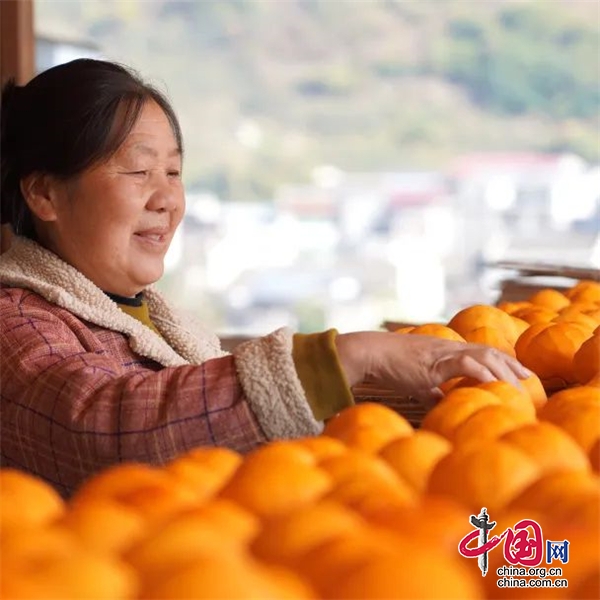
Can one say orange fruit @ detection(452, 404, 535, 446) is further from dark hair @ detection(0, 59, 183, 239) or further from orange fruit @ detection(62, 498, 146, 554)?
dark hair @ detection(0, 59, 183, 239)

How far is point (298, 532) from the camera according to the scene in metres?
0.69

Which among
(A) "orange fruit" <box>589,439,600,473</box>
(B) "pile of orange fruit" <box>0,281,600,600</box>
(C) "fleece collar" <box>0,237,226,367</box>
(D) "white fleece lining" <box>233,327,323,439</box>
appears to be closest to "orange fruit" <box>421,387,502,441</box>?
(B) "pile of orange fruit" <box>0,281,600,600</box>

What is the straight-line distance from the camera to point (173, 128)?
2.05 metres

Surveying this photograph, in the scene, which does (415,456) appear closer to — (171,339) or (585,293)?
(171,339)

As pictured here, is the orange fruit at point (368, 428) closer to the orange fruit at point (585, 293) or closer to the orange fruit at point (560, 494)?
the orange fruit at point (560, 494)

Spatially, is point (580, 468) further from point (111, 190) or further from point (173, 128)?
point (173, 128)

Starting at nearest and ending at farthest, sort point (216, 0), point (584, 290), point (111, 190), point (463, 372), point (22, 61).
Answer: point (463, 372), point (111, 190), point (584, 290), point (22, 61), point (216, 0)

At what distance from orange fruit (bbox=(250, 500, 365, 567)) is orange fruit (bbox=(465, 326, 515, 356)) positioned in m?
1.02

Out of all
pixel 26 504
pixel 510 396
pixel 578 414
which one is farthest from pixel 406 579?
pixel 510 396

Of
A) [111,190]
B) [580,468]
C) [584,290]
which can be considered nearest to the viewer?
[580,468]

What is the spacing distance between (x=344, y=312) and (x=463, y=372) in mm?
6796

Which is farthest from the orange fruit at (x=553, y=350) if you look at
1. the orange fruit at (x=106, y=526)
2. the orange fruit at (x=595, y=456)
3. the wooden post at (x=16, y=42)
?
the wooden post at (x=16, y=42)

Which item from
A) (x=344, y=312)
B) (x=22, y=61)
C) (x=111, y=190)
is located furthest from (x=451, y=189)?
(x=111, y=190)

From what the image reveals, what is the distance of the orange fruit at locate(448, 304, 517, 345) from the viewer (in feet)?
5.74
